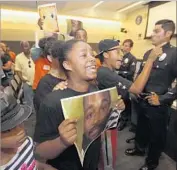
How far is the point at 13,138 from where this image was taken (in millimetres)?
420

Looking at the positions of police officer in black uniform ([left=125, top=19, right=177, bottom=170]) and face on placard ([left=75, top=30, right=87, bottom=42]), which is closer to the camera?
face on placard ([left=75, top=30, right=87, bottom=42])

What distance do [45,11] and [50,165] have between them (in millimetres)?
626

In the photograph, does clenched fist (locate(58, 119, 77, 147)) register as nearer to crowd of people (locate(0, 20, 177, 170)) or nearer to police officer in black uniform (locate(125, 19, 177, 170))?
crowd of people (locate(0, 20, 177, 170))

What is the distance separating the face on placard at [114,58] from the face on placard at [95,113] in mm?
391

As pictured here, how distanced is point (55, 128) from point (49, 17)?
58cm

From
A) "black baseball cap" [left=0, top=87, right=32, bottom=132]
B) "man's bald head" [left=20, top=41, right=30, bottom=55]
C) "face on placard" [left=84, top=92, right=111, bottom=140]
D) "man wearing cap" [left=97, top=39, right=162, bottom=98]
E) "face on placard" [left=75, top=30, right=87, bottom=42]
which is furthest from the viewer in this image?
"man's bald head" [left=20, top=41, right=30, bottom=55]

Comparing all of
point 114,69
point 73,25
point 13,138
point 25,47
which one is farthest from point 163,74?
point 25,47

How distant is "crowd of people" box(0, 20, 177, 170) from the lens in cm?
45

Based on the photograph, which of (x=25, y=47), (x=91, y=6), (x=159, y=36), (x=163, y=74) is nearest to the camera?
(x=91, y=6)

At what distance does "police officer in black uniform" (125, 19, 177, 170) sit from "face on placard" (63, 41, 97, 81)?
0.67 meters

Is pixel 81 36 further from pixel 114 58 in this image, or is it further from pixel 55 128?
pixel 55 128

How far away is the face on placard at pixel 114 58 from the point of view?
95cm

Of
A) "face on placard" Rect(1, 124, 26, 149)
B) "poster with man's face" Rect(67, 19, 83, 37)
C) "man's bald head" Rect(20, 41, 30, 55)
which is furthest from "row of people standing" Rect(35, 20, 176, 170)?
"man's bald head" Rect(20, 41, 30, 55)

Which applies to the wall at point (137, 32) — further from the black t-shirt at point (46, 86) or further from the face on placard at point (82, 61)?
the black t-shirt at point (46, 86)
